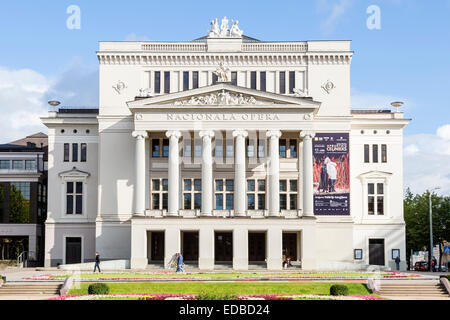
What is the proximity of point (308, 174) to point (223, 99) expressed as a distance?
11.5 metres

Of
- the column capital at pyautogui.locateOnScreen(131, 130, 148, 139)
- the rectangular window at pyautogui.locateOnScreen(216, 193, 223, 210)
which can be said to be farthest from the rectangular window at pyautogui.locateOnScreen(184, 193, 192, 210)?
the column capital at pyautogui.locateOnScreen(131, 130, 148, 139)

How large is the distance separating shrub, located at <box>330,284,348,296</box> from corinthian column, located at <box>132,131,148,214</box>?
94.9 feet

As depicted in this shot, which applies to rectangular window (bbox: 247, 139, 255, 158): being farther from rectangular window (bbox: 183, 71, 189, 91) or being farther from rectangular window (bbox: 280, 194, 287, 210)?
rectangular window (bbox: 183, 71, 189, 91)

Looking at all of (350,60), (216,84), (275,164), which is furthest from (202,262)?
(350,60)

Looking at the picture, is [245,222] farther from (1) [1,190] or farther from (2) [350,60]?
(1) [1,190]

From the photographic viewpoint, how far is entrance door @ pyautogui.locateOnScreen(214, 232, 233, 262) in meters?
66.6

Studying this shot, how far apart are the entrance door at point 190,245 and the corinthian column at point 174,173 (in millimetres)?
4395

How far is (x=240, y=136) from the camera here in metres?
64.6

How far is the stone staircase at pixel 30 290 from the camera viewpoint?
40.6 meters

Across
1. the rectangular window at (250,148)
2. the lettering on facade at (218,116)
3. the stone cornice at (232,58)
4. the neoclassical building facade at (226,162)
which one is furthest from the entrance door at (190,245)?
the stone cornice at (232,58)

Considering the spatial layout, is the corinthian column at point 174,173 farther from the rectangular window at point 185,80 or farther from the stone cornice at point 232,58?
the stone cornice at point 232,58

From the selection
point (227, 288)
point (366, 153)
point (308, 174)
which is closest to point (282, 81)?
point (366, 153)

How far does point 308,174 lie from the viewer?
6381 cm

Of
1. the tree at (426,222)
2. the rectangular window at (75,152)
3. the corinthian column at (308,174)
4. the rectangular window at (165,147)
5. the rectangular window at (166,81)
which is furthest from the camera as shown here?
the tree at (426,222)
